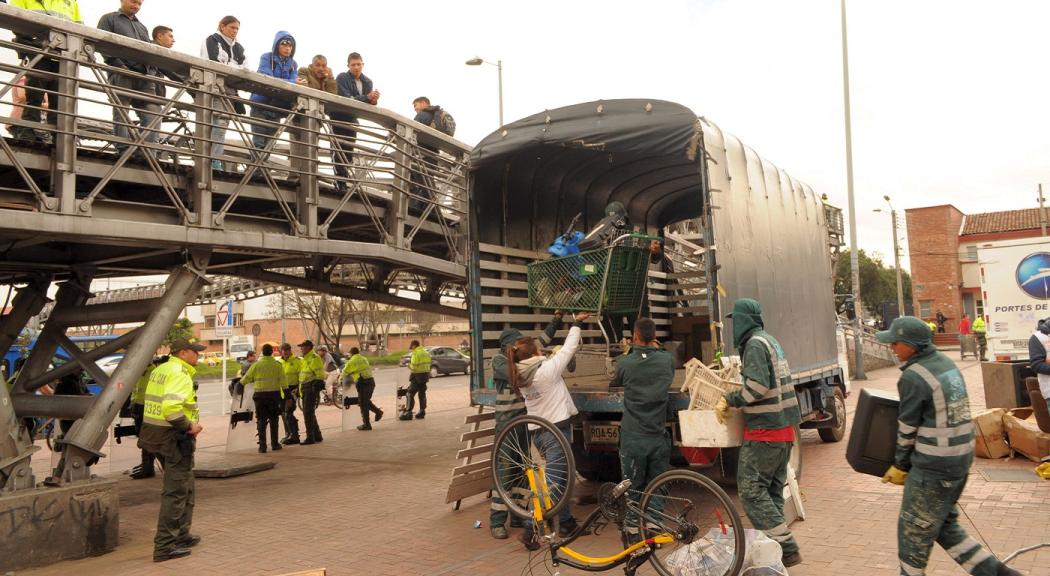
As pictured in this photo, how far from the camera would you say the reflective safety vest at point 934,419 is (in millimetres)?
3861

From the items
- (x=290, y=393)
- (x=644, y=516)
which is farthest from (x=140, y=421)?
(x=644, y=516)

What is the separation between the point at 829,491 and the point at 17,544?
24.0 ft

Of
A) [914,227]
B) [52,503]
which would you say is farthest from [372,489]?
[914,227]

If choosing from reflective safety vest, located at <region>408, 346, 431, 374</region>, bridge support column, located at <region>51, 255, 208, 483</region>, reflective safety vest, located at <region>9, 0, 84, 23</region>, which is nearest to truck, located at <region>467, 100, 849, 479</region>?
bridge support column, located at <region>51, 255, 208, 483</region>

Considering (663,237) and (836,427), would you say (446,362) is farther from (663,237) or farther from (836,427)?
(663,237)

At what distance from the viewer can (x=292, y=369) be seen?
12.9 metres

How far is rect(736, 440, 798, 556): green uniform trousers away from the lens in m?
4.82

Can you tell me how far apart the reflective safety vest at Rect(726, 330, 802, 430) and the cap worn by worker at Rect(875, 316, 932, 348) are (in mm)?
870

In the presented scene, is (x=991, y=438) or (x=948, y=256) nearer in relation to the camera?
(x=991, y=438)

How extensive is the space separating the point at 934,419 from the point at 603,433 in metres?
2.85

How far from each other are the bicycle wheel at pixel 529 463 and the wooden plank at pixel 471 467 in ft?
4.41

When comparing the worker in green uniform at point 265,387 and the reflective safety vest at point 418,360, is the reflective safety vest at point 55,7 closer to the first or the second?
the worker in green uniform at point 265,387

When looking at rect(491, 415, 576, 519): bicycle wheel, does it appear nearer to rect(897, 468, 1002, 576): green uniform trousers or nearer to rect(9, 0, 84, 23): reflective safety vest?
rect(897, 468, 1002, 576): green uniform trousers

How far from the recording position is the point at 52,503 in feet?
19.8
